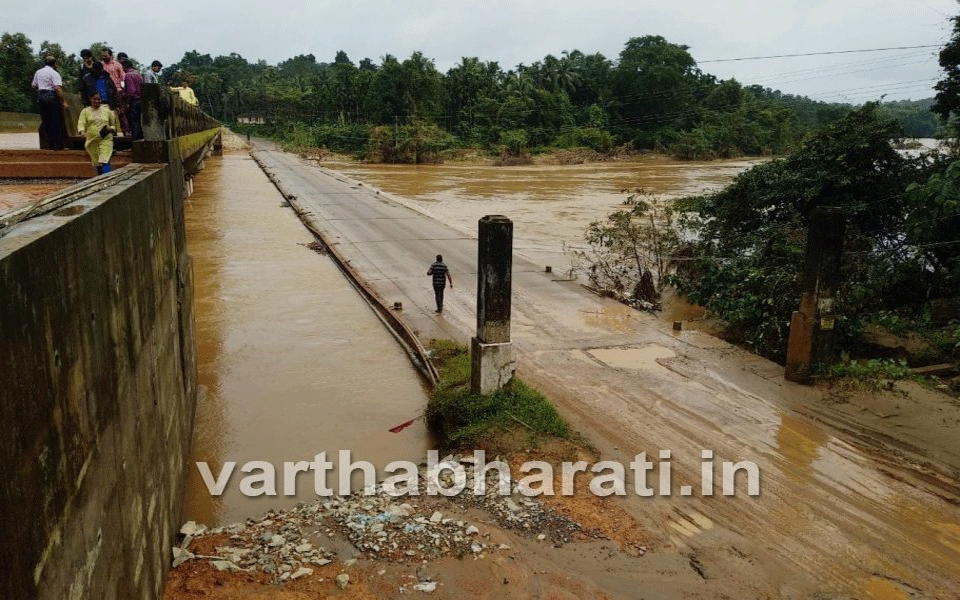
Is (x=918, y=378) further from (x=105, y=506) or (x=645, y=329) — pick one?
(x=105, y=506)

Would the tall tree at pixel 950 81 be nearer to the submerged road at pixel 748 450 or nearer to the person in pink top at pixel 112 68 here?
the submerged road at pixel 748 450

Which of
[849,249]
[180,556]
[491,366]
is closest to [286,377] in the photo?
[491,366]

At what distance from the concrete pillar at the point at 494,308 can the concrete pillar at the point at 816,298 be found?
4.76 m

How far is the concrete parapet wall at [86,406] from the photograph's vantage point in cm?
264

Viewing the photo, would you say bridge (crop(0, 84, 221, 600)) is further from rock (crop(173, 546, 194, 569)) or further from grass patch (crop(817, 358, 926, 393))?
grass patch (crop(817, 358, 926, 393))

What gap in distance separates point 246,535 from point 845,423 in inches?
300

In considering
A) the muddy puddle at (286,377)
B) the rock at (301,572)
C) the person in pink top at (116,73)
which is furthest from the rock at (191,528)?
the person in pink top at (116,73)

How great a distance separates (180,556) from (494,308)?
457 centimetres

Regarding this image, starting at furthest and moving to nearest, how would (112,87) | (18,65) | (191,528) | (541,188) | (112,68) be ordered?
(541,188)
(18,65)
(112,68)
(112,87)
(191,528)

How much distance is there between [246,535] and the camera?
6.59 m

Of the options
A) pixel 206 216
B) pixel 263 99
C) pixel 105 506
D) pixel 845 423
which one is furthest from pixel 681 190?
pixel 263 99

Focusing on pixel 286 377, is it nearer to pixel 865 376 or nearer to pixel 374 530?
pixel 374 530

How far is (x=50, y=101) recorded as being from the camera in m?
12.3

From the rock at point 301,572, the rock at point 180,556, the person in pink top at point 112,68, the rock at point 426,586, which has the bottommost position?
the rock at point 180,556
